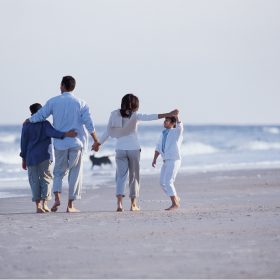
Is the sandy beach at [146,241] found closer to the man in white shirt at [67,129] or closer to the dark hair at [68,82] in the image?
the man in white shirt at [67,129]

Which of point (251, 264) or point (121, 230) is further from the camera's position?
point (121, 230)

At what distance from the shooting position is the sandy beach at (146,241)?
9.52 feet

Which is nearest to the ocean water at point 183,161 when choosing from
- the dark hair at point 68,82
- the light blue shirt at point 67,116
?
the light blue shirt at point 67,116

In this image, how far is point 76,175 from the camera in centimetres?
555

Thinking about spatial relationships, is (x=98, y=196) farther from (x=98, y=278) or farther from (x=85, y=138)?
(x=98, y=278)

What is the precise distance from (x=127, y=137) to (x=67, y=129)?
760 millimetres

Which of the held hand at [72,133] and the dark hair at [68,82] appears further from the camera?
the dark hair at [68,82]

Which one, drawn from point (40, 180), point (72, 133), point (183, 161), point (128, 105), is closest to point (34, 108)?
point (72, 133)

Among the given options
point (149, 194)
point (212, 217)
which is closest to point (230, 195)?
point (149, 194)

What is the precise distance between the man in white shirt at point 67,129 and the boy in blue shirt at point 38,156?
0.45ft

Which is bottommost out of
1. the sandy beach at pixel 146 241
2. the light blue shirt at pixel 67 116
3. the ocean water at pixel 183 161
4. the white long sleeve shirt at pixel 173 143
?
the ocean water at pixel 183 161

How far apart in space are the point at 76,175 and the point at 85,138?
484mm

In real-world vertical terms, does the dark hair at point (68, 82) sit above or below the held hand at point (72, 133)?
above

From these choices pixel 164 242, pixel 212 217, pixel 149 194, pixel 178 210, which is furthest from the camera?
pixel 149 194
